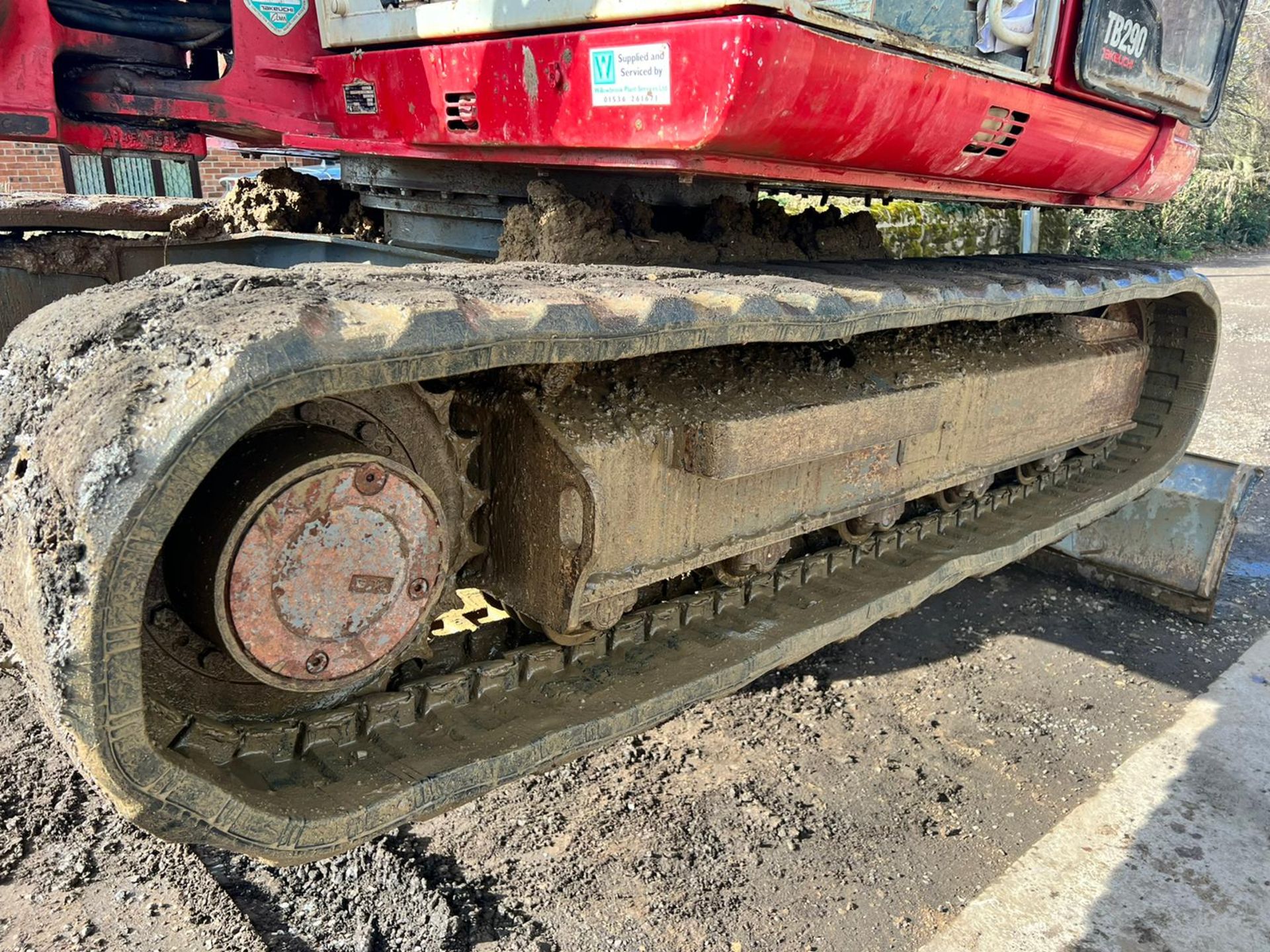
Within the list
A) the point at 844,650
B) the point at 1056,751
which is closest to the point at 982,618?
the point at 844,650

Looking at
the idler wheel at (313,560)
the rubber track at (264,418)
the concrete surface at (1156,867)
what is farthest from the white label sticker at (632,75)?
the concrete surface at (1156,867)

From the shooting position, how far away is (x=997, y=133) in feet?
8.81

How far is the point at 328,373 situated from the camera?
1.34 metres

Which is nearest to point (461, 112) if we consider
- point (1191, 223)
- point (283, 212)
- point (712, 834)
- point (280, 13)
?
point (280, 13)

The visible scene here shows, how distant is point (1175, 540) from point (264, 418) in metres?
4.30

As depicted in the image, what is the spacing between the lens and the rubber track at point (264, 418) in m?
1.24

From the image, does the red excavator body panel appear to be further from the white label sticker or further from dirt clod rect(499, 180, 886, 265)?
dirt clod rect(499, 180, 886, 265)

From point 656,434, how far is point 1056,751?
2097 mm

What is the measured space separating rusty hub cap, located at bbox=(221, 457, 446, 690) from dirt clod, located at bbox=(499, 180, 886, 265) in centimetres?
99

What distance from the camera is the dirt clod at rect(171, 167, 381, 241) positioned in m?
3.39

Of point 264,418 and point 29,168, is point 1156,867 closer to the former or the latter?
point 264,418

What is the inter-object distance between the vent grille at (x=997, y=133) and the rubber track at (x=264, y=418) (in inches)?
17.0

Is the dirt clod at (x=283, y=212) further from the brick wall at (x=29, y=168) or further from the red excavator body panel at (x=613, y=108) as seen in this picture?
the brick wall at (x=29, y=168)

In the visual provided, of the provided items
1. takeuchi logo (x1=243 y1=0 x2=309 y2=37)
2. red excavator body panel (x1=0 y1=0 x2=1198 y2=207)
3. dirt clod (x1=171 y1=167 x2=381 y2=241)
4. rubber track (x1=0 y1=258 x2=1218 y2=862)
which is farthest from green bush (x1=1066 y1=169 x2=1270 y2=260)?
rubber track (x1=0 y1=258 x2=1218 y2=862)
